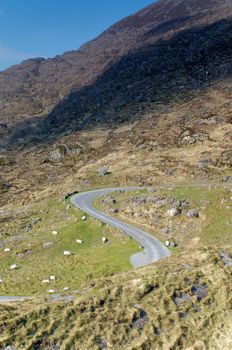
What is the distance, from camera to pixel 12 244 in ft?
175

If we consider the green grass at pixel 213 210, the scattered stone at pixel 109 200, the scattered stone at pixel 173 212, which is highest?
the scattered stone at pixel 109 200

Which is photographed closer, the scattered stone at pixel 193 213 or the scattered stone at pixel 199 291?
the scattered stone at pixel 199 291

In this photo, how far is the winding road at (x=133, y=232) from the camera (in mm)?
41094

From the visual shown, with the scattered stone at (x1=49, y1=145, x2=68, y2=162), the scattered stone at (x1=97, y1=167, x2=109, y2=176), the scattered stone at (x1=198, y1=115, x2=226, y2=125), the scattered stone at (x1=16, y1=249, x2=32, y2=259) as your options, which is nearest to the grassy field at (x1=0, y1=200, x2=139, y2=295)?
the scattered stone at (x1=16, y1=249, x2=32, y2=259)

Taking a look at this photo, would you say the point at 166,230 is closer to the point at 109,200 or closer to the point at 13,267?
the point at 109,200

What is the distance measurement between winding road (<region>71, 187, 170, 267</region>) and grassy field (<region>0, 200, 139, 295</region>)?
1197mm

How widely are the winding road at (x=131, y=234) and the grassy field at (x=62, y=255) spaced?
47.2 inches

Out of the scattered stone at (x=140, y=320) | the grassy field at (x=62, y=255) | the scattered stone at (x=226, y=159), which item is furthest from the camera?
the scattered stone at (x=226, y=159)

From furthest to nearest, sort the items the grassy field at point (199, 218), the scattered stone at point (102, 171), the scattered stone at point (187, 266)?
the scattered stone at point (102, 171) < the grassy field at point (199, 218) < the scattered stone at point (187, 266)

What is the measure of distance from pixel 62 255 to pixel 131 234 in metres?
9.20

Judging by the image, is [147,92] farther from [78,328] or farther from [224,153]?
[78,328]

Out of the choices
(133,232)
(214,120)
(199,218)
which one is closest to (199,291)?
(199,218)

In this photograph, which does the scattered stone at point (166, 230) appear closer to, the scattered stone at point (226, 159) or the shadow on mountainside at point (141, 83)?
the scattered stone at point (226, 159)

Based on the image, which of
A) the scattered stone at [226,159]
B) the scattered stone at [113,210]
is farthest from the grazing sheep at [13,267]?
the scattered stone at [226,159]
